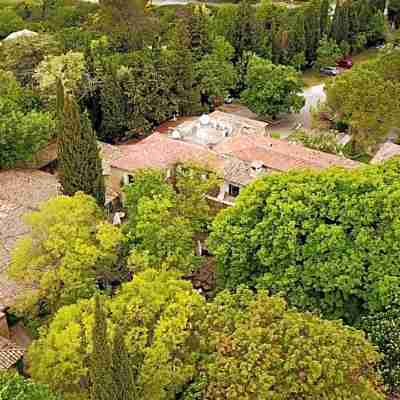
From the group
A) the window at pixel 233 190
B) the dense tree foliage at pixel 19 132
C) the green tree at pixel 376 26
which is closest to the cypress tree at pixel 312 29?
the green tree at pixel 376 26

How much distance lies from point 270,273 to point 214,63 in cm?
2795

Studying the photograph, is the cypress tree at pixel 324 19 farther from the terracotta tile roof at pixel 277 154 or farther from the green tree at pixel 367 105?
the terracotta tile roof at pixel 277 154

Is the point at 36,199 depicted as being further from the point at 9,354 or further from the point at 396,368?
the point at 396,368

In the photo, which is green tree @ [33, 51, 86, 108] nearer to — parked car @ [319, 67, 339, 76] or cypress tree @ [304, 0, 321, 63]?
cypress tree @ [304, 0, 321, 63]

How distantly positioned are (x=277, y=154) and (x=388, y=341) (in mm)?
16734

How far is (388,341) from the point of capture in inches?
881

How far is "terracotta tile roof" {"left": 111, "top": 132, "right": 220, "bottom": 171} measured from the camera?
35.0m

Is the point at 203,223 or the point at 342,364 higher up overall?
the point at 342,364

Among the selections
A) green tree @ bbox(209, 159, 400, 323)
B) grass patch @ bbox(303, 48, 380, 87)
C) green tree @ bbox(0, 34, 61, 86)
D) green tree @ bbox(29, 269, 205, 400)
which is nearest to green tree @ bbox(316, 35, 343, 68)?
grass patch @ bbox(303, 48, 380, 87)

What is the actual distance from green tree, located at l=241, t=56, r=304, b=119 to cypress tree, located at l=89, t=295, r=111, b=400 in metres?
35.6

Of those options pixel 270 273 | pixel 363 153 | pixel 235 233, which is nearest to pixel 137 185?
pixel 235 233

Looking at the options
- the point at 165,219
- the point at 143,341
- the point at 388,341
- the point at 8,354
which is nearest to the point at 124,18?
the point at 165,219

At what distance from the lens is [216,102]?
51250mm

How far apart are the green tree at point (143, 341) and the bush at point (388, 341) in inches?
273
